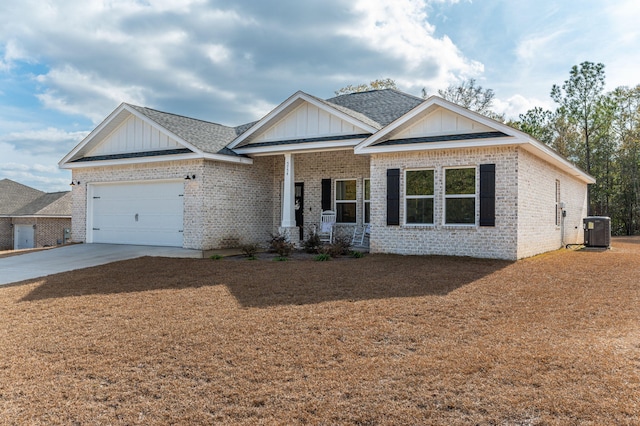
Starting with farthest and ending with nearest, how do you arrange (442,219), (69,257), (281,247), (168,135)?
(168,135)
(69,257)
(281,247)
(442,219)

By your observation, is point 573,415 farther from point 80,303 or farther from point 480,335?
point 80,303

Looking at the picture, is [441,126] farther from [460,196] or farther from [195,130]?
[195,130]

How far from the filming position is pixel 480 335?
17.6 ft

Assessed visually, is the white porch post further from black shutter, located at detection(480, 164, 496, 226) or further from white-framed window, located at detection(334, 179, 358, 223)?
black shutter, located at detection(480, 164, 496, 226)

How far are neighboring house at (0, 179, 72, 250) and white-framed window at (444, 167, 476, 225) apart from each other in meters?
28.0

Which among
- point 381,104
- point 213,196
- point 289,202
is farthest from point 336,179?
point 213,196

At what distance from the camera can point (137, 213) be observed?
15891 mm

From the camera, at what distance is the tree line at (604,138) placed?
99.7 ft

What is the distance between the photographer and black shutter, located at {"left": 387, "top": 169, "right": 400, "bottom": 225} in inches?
491

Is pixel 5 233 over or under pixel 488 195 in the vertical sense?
under

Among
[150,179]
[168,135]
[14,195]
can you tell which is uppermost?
[168,135]

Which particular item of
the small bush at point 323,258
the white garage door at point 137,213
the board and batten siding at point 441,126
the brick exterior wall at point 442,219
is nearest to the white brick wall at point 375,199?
the brick exterior wall at point 442,219

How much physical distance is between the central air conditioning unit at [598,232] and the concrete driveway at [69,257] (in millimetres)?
13053

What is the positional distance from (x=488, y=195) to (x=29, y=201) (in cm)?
3373
